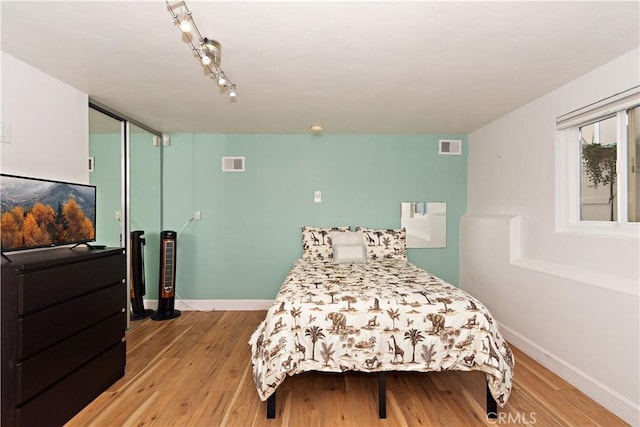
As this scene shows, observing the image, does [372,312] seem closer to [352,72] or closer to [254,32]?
[352,72]

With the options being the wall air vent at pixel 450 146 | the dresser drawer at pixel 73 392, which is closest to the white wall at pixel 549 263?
the wall air vent at pixel 450 146

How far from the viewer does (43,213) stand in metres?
2.08

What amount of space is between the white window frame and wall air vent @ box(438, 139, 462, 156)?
160 centimetres

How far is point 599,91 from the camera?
7.46ft

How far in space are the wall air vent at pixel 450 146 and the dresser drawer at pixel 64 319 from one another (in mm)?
3936

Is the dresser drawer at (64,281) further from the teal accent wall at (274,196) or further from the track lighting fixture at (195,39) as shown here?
the teal accent wall at (274,196)

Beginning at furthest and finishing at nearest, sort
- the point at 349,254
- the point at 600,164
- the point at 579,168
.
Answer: the point at 349,254 < the point at 579,168 < the point at 600,164

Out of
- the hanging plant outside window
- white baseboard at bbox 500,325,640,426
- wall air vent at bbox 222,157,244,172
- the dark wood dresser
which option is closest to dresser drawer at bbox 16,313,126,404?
the dark wood dresser

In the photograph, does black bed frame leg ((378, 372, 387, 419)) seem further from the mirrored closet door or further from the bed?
the mirrored closet door

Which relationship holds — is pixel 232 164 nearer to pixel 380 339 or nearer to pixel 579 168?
pixel 380 339

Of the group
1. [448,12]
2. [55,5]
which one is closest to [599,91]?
[448,12]

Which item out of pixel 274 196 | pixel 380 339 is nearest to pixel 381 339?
pixel 380 339

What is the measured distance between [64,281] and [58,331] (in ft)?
0.97

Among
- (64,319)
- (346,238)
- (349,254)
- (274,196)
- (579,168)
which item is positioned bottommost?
(64,319)
